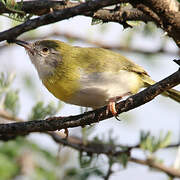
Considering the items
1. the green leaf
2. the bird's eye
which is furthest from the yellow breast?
the bird's eye

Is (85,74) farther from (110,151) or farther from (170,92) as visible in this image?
(170,92)

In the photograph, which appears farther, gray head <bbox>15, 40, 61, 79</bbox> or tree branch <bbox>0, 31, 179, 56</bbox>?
tree branch <bbox>0, 31, 179, 56</bbox>

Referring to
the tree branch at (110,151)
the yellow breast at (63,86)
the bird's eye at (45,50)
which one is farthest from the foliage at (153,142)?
the bird's eye at (45,50)

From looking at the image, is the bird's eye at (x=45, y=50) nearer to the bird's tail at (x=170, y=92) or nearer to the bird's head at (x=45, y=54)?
the bird's head at (x=45, y=54)

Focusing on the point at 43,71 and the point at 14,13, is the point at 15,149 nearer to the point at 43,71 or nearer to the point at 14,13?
the point at 43,71

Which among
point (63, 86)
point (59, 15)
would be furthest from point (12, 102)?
point (59, 15)

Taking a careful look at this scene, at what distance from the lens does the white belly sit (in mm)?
3291

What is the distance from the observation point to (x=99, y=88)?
3.31 m

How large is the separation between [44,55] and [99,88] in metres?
1.02

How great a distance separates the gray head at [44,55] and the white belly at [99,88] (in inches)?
22.5

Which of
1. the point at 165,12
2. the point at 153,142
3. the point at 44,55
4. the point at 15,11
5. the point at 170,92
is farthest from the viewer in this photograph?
the point at 44,55

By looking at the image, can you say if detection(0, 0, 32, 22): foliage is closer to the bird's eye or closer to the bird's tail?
the bird's eye

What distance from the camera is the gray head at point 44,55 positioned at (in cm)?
388

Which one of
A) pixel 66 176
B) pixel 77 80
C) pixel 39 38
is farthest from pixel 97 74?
pixel 39 38
